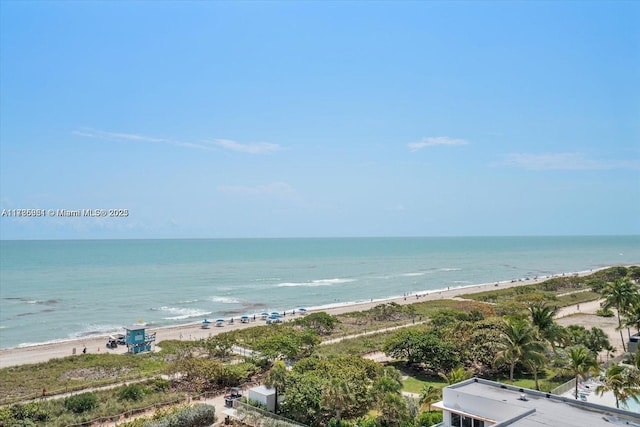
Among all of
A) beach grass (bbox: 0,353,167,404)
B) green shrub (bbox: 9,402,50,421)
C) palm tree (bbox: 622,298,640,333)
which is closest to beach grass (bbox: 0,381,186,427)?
green shrub (bbox: 9,402,50,421)

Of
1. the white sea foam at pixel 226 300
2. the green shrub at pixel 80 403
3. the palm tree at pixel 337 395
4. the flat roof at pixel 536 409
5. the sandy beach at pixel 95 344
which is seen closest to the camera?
the flat roof at pixel 536 409

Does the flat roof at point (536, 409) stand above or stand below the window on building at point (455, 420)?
above

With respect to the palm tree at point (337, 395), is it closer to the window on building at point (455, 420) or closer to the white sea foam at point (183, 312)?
the window on building at point (455, 420)

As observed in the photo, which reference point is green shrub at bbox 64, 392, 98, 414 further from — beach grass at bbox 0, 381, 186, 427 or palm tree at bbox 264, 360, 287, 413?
palm tree at bbox 264, 360, 287, 413

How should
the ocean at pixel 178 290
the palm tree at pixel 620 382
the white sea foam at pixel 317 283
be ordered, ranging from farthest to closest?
the white sea foam at pixel 317 283 < the ocean at pixel 178 290 < the palm tree at pixel 620 382

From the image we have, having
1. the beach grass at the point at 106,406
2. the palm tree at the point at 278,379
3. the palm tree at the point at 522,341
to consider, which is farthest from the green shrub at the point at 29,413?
the palm tree at the point at 522,341

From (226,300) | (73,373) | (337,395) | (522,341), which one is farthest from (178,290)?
(522,341)

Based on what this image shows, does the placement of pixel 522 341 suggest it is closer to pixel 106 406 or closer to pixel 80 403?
pixel 106 406

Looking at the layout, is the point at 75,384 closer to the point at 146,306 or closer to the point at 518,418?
the point at 518,418
